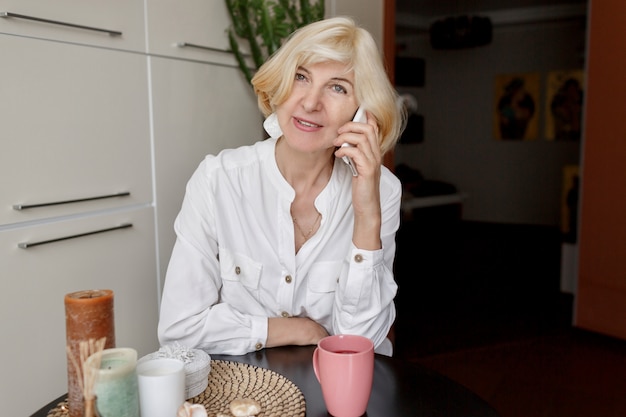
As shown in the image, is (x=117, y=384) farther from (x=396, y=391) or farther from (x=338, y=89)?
(x=338, y=89)

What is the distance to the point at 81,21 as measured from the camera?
1.70 metres

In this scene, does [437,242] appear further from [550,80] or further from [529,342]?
[529,342]

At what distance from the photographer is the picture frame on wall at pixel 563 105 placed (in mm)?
7324

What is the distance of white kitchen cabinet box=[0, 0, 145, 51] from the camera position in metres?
1.54

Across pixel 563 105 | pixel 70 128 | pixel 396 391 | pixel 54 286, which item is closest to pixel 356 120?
pixel 396 391

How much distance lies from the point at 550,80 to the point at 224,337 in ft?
23.8

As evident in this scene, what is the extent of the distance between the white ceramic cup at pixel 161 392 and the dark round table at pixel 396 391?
18cm

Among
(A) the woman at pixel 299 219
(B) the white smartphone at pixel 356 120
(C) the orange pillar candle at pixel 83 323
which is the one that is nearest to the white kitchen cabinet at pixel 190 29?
(A) the woman at pixel 299 219

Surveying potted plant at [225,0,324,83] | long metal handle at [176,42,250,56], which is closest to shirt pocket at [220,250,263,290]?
long metal handle at [176,42,250,56]

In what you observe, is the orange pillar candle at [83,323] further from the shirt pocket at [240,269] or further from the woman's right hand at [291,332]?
the shirt pocket at [240,269]

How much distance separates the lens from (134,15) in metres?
1.86

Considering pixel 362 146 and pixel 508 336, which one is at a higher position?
pixel 362 146

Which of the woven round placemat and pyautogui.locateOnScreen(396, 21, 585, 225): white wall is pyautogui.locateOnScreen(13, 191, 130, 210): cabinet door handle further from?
pyautogui.locateOnScreen(396, 21, 585, 225): white wall

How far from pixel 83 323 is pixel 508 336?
3137 mm
